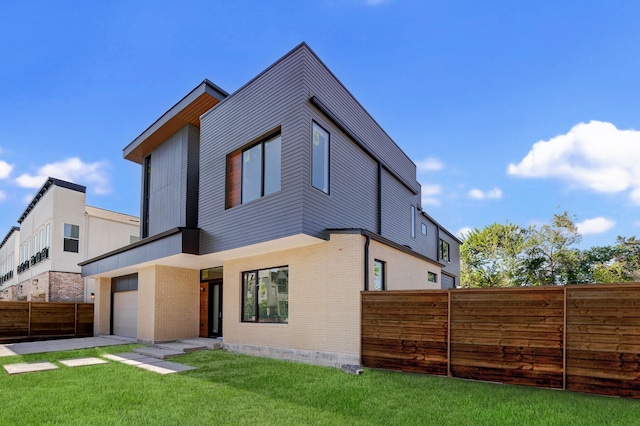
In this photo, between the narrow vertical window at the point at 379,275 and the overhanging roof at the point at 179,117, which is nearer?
the narrow vertical window at the point at 379,275

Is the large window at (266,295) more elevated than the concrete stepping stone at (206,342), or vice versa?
the large window at (266,295)

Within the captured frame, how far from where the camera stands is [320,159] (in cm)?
991

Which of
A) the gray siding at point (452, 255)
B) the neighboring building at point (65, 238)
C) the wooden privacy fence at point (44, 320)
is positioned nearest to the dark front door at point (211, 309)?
the wooden privacy fence at point (44, 320)

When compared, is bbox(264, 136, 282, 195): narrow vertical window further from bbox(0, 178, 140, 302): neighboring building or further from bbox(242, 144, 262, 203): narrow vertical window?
bbox(0, 178, 140, 302): neighboring building

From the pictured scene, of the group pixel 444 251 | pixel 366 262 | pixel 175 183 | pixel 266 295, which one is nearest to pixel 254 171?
pixel 266 295

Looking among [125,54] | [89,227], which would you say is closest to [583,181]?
[125,54]

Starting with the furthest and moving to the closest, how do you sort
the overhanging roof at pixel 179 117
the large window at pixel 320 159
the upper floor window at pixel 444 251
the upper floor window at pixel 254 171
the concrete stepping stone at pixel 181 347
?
the upper floor window at pixel 444 251, the overhanging roof at pixel 179 117, the concrete stepping stone at pixel 181 347, the upper floor window at pixel 254 171, the large window at pixel 320 159

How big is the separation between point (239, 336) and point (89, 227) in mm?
16413

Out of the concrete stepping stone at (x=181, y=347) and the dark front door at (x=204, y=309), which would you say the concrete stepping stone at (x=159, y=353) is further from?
the dark front door at (x=204, y=309)

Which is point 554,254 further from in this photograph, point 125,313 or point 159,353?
point 159,353

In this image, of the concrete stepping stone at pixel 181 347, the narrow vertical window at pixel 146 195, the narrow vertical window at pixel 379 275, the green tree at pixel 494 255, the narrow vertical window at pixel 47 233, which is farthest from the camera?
the green tree at pixel 494 255

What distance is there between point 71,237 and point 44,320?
640 centimetres

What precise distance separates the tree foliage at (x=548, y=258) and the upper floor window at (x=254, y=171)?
27.9m

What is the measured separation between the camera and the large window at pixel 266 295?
407 inches
